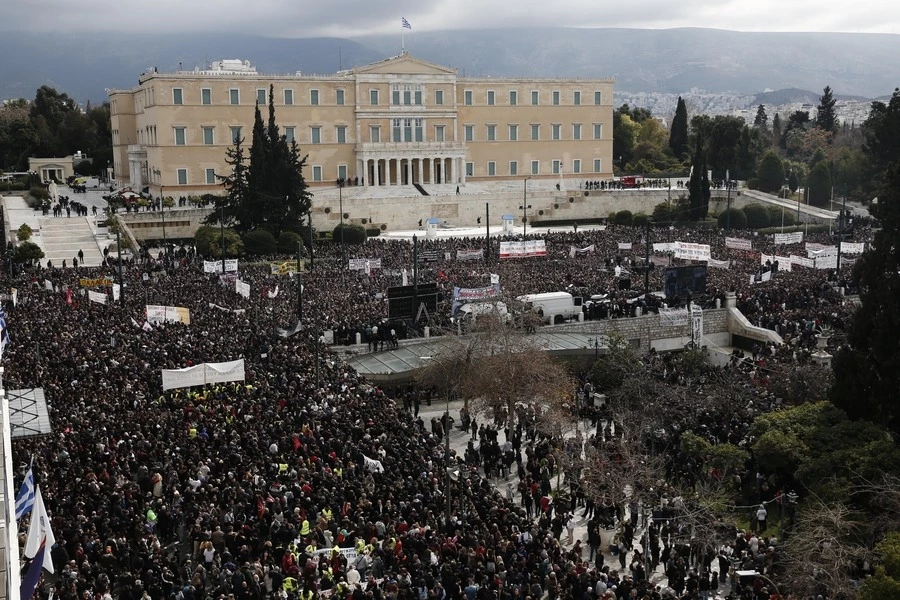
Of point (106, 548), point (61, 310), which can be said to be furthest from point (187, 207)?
point (106, 548)

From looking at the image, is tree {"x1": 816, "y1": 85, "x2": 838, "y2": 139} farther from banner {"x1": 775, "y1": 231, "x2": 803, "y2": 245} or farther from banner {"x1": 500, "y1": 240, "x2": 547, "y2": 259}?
banner {"x1": 500, "y1": 240, "x2": 547, "y2": 259}

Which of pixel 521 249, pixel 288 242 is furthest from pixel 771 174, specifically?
pixel 288 242

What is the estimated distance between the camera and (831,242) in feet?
165

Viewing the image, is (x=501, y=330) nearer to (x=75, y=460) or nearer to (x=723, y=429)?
(x=723, y=429)

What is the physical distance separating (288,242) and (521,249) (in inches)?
542

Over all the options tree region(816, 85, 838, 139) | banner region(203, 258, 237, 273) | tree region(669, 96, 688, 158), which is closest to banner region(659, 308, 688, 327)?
banner region(203, 258, 237, 273)

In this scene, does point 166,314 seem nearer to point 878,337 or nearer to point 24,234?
point 878,337

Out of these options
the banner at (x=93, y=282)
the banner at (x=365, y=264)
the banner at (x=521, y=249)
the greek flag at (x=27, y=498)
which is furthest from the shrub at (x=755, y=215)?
the greek flag at (x=27, y=498)

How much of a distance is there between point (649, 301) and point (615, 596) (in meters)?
23.6

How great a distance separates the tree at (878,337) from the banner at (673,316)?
1365 cm

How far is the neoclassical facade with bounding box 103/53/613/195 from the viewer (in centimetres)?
6781

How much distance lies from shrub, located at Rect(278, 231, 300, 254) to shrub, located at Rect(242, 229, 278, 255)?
0.44m

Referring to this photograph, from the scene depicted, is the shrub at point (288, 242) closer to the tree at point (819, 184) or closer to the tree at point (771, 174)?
the tree at point (771, 174)

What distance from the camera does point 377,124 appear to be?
72625 mm
